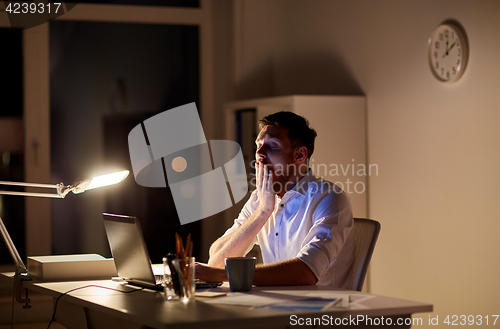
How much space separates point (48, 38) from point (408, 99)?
99.6 inches

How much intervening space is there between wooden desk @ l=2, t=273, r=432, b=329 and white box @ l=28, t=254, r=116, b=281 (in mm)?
210

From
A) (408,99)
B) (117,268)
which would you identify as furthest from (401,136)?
(117,268)

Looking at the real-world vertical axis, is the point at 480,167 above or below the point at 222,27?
below

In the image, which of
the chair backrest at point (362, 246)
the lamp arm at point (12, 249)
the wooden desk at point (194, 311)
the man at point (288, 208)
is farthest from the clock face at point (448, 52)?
the lamp arm at point (12, 249)

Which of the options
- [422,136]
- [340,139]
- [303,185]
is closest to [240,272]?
[303,185]

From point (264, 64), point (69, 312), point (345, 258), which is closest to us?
point (69, 312)

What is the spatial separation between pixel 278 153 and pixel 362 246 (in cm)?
48

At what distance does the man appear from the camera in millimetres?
1985

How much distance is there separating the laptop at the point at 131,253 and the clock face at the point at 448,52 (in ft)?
5.47

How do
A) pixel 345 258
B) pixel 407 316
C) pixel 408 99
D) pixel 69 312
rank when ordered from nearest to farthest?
1. pixel 407 316
2. pixel 69 312
3. pixel 345 258
4. pixel 408 99

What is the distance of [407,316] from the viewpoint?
145 cm

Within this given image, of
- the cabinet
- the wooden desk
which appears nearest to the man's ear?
the wooden desk

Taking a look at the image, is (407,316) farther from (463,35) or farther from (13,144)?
(13,144)

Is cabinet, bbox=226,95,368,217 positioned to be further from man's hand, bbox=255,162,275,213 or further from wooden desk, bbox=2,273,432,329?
wooden desk, bbox=2,273,432,329
